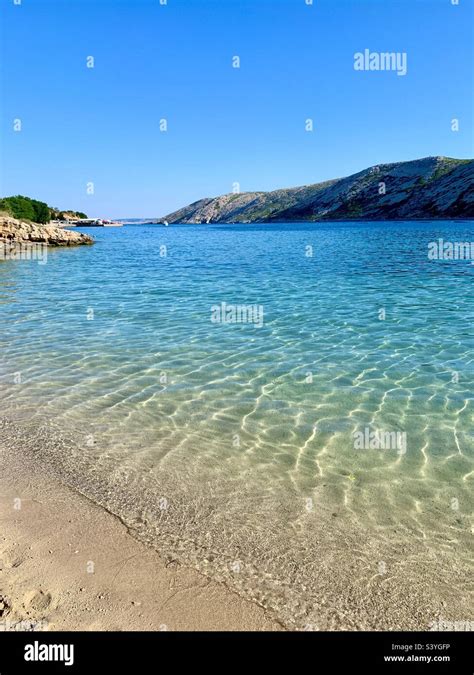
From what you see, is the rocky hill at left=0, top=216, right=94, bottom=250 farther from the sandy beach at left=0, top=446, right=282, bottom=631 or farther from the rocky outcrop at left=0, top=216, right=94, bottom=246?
the sandy beach at left=0, top=446, right=282, bottom=631

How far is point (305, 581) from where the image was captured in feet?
A: 15.2

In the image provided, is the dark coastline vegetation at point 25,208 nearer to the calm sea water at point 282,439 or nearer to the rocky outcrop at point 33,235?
the rocky outcrop at point 33,235

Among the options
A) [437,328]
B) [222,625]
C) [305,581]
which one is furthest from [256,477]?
[437,328]

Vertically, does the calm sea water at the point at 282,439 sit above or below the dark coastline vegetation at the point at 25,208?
below

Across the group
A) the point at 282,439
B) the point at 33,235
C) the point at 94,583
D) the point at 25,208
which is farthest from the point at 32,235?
the point at 94,583

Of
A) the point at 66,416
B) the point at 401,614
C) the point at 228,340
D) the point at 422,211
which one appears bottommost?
the point at 401,614

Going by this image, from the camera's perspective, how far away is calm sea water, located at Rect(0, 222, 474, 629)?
482 cm

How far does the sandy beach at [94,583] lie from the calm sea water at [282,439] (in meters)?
0.25

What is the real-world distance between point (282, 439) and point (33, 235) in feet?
219

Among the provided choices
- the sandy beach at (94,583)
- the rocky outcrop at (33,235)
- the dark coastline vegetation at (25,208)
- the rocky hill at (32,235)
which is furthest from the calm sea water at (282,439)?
the dark coastline vegetation at (25,208)

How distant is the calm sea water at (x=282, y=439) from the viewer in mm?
4824

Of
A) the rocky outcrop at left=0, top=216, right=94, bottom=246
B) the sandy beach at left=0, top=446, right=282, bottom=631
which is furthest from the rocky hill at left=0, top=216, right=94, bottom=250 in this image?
the sandy beach at left=0, top=446, right=282, bottom=631

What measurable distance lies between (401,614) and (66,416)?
7037 mm

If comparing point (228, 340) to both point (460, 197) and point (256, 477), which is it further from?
point (460, 197)
